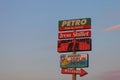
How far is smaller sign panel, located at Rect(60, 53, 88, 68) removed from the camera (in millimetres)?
91188

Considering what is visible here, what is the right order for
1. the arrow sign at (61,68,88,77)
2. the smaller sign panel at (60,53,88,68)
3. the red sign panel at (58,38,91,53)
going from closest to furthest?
1. the arrow sign at (61,68,88,77)
2. the red sign panel at (58,38,91,53)
3. the smaller sign panel at (60,53,88,68)

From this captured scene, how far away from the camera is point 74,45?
301ft

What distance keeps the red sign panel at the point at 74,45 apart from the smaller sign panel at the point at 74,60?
30.8 inches

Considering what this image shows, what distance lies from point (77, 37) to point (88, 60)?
3.01 metres

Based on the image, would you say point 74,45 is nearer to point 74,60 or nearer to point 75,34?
point 75,34

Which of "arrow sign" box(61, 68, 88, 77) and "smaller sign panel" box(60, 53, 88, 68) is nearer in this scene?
"arrow sign" box(61, 68, 88, 77)

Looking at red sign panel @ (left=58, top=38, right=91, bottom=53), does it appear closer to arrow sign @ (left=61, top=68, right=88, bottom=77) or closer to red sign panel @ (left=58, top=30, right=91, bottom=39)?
red sign panel @ (left=58, top=30, right=91, bottom=39)

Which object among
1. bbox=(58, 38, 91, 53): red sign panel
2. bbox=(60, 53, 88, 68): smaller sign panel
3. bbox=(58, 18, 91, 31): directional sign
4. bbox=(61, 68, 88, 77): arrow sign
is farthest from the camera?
bbox=(58, 18, 91, 31): directional sign

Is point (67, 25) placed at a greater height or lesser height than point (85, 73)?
greater

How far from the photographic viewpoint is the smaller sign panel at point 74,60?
299ft

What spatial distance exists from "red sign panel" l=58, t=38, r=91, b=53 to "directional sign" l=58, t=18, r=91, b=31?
1.56m

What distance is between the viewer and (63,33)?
92750 mm

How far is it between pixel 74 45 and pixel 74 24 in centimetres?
255

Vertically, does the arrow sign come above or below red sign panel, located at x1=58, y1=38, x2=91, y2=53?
below
